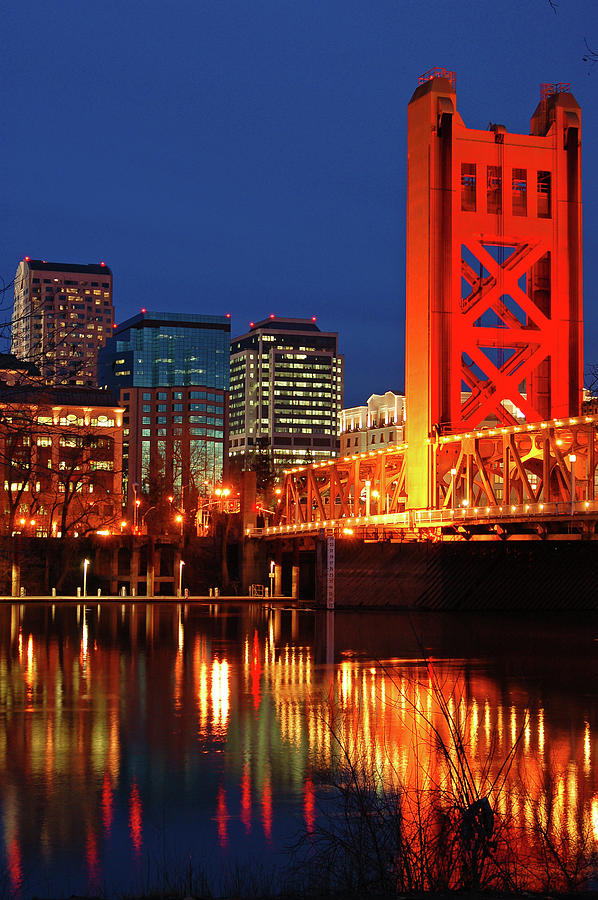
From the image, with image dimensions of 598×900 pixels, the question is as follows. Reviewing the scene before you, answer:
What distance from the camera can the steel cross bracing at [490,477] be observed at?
190 ft

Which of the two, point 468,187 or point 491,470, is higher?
point 468,187

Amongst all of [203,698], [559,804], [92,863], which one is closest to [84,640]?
[203,698]

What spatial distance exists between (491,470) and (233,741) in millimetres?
56814

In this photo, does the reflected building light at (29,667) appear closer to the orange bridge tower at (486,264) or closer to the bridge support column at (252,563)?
the orange bridge tower at (486,264)

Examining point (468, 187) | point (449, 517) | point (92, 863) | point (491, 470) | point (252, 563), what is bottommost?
point (92, 863)

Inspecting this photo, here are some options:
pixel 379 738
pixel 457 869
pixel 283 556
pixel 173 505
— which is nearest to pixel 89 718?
pixel 379 738

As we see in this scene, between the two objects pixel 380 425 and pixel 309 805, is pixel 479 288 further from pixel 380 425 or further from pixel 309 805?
pixel 380 425

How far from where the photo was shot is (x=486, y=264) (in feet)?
249

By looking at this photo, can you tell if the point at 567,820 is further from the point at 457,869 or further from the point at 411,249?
the point at 411,249

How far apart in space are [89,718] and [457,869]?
511 inches

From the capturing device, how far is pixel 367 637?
4647 centimetres

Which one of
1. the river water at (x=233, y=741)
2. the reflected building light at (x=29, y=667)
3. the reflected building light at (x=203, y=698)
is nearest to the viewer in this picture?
the river water at (x=233, y=741)

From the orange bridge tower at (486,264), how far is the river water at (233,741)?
32395mm

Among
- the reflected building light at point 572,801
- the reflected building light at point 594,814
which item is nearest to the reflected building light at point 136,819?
the reflected building light at point 572,801
